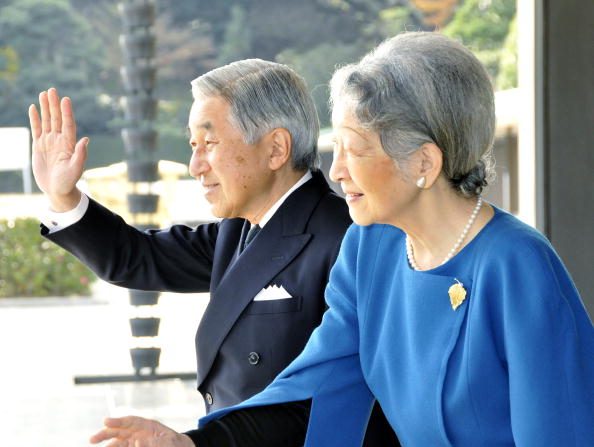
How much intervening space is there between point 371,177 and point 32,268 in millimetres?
4784

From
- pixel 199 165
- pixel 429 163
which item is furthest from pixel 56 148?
pixel 429 163

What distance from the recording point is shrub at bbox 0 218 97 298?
6219mm

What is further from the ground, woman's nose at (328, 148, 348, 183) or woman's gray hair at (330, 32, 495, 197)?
woman's gray hair at (330, 32, 495, 197)

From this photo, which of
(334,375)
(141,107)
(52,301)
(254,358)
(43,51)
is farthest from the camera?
(52,301)

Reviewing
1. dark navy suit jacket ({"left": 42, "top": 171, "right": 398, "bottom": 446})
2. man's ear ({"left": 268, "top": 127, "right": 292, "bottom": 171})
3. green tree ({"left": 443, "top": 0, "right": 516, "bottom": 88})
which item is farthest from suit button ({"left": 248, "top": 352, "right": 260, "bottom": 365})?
green tree ({"left": 443, "top": 0, "right": 516, "bottom": 88})

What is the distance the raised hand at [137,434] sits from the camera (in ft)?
5.68

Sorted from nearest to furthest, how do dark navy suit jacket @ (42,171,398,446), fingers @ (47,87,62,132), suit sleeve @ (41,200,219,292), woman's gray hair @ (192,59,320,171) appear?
1. dark navy suit jacket @ (42,171,398,446)
2. woman's gray hair @ (192,59,320,171)
3. fingers @ (47,87,62,132)
4. suit sleeve @ (41,200,219,292)

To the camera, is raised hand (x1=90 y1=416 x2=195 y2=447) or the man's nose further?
the man's nose

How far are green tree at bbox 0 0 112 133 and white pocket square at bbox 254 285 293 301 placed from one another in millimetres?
3107

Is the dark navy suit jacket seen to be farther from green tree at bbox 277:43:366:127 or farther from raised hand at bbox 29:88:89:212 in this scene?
green tree at bbox 277:43:366:127

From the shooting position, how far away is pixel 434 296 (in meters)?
1.80

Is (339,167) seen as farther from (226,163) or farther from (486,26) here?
(486,26)

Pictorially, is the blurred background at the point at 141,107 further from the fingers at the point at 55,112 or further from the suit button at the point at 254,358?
the suit button at the point at 254,358

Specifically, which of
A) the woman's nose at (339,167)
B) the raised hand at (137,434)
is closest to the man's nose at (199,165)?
Answer: the woman's nose at (339,167)
